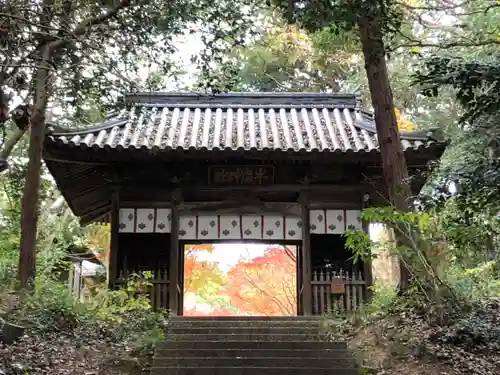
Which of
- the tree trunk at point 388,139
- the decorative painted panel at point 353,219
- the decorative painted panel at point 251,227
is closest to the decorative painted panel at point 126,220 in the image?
the decorative painted panel at point 251,227

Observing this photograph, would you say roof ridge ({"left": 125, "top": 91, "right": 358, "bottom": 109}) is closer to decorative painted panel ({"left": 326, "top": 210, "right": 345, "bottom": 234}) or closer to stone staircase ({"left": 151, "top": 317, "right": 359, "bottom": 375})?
decorative painted panel ({"left": 326, "top": 210, "right": 345, "bottom": 234})

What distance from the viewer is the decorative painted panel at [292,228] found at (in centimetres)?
1137

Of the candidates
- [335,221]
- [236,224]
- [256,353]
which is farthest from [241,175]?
[256,353]

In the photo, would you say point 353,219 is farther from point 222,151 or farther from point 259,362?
point 259,362

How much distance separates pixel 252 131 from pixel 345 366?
18.6ft

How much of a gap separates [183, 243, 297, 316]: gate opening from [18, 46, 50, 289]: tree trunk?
9.83m

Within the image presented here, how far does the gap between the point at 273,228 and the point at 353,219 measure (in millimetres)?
1595

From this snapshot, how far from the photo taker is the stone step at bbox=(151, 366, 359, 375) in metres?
7.05

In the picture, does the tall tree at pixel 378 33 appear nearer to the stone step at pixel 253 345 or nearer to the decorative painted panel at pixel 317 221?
the stone step at pixel 253 345

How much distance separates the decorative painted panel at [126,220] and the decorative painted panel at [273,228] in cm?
261

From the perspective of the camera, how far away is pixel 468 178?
5.23 metres

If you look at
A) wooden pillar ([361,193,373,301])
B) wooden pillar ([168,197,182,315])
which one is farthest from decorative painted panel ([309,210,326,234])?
wooden pillar ([168,197,182,315])

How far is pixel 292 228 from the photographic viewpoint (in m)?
11.4

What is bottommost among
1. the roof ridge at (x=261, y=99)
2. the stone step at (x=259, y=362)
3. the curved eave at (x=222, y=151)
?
the stone step at (x=259, y=362)
